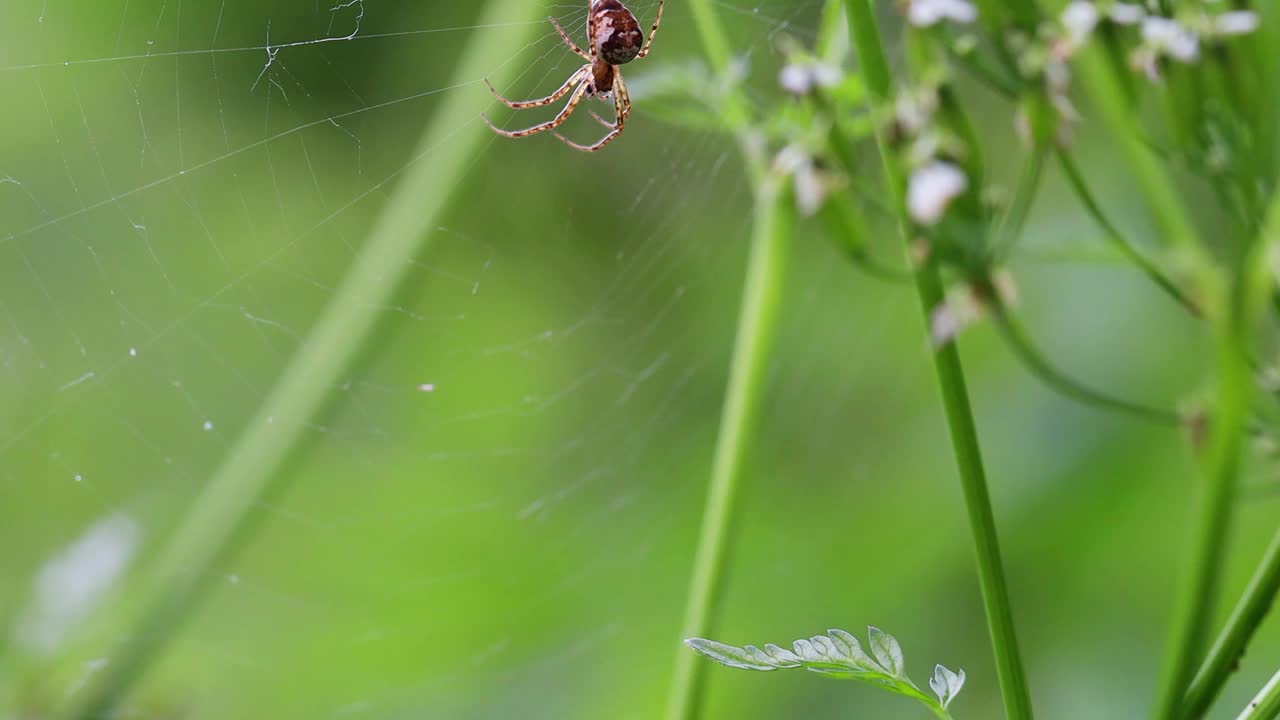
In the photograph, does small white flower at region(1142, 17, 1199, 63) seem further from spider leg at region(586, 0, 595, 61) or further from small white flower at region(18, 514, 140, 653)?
small white flower at region(18, 514, 140, 653)

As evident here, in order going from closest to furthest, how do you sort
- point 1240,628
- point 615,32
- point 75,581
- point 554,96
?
point 1240,628, point 75,581, point 615,32, point 554,96

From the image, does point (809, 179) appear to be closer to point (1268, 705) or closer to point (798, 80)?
point (798, 80)

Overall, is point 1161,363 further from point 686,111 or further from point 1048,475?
point 686,111

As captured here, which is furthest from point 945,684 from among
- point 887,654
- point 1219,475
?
point 1219,475

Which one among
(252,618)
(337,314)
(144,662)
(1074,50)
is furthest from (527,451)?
(1074,50)

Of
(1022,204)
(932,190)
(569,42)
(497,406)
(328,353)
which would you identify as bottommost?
(932,190)

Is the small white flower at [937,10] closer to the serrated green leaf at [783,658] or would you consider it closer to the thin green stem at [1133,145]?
the thin green stem at [1133,145]

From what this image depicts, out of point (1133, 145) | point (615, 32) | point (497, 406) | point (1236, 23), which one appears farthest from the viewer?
point (497, 406)
